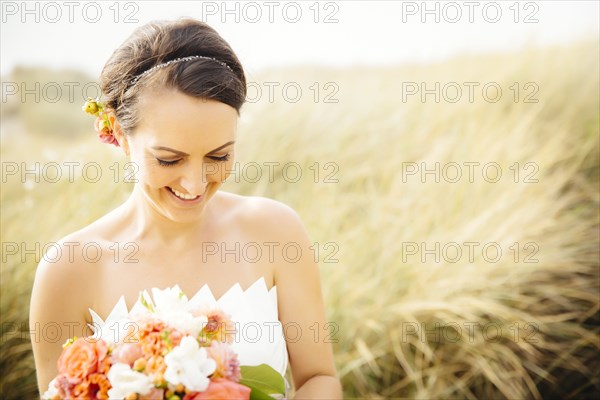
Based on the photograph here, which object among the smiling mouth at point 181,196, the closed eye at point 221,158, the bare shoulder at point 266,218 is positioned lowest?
the bare shoulder at point 266,218

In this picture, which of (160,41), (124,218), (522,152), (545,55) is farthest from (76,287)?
(545,55)

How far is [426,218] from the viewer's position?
169 inches

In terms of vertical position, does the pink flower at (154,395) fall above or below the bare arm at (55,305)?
above

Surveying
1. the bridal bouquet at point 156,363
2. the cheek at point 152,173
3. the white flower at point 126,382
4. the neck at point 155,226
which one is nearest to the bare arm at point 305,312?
the neck at point 155,226

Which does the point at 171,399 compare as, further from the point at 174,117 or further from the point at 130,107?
the point at 130,107

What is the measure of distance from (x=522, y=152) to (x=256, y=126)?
1870 mm

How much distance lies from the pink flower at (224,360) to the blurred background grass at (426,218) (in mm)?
2296

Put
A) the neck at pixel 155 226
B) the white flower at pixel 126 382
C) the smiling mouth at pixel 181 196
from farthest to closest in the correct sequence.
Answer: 1. the neck at pixel 155 226
2. the smiling mouth at pixel 181 196
3. the white flower at pixel 126 382

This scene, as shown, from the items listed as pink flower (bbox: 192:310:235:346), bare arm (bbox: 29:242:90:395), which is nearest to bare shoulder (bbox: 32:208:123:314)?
bare arm (bbox: 29:242:90:395)

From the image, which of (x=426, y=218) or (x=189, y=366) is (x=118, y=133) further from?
(x=426, y=218)

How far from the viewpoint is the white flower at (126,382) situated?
4.83 feet

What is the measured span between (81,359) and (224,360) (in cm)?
33

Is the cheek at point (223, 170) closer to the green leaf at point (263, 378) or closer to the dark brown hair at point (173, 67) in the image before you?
the dark brown hair at point (173, 67)

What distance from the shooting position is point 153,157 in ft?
6.49
